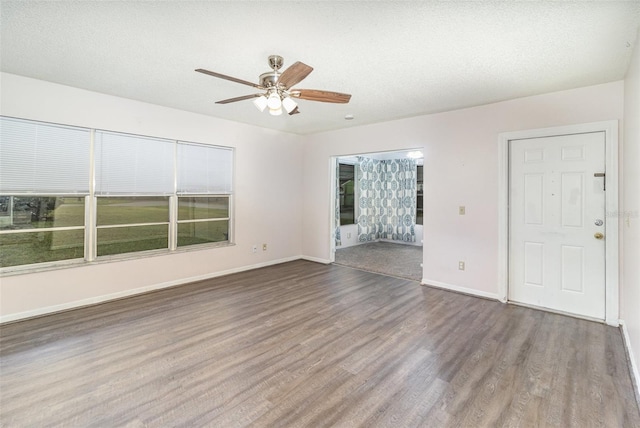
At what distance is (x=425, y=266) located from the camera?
4609 mm

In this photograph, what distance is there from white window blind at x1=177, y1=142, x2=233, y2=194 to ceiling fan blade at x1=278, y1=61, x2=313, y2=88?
8.96 ft

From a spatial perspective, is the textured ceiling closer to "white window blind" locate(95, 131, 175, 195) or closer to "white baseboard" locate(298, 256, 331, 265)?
"white window blind" locate(95, 131, 175, 195)

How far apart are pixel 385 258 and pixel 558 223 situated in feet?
11.0

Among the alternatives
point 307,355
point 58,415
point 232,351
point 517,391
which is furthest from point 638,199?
point 58,415

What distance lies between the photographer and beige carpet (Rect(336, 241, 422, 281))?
5.37 metres

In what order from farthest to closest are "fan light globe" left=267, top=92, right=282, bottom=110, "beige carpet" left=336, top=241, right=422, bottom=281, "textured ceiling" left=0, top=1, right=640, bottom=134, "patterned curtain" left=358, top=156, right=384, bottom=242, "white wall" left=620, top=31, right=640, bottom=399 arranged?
"patterned curtain" left=358, top=156, right=384, bottom=242 < "beige carpet" left=336, top=241, right=422, bottom=281 < "fan light globe" left=267, top=92, right=282, bottom=110 < "white wall" left=620, top=31, right=640, bottom=399 < "textured ceiling" left=0, top=1, right=640, bottom=134

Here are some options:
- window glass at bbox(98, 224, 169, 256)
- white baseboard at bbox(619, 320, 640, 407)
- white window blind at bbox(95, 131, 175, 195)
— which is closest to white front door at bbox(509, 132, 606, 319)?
white baseboard at bbox(619, 320, 640, 407)

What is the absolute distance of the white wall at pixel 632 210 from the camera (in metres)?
2.26

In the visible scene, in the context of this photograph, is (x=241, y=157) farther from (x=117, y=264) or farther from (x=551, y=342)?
(x=551, y=342)

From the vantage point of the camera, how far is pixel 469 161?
412 centimetres

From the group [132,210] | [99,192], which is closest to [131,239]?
[132,210]

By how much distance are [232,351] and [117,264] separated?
2324mm

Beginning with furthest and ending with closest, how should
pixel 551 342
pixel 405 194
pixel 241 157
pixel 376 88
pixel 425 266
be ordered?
pixel 405 194 → pixel 241 157 → pixel 425 266 → pixel 376 88 → pixel 551 342

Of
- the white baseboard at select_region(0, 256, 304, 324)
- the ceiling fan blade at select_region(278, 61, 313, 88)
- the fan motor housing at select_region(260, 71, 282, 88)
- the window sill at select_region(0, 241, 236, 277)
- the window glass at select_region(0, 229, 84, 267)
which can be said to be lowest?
the white baseboard at select_region(0, 256, 304, 324)
